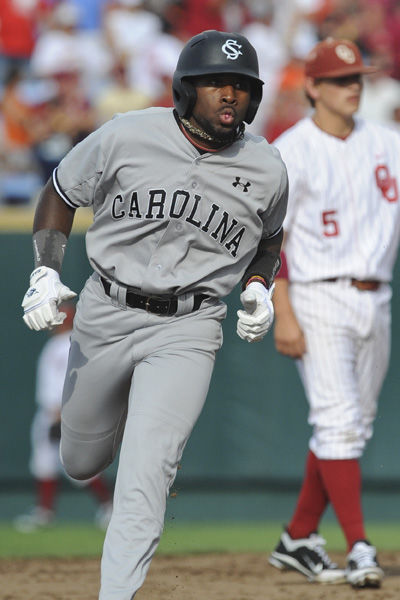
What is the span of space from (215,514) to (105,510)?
0.75 meters

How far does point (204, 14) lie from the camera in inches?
411

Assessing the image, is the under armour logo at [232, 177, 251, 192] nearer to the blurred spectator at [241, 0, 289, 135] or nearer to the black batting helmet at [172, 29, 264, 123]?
the black batting helmet at [172, 29, 264, 123]

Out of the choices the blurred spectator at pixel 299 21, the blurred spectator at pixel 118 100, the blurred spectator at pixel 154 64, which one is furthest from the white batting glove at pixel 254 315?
the blurred spectator at pixel 299 21

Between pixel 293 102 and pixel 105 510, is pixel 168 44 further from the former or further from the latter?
pixel 105 510

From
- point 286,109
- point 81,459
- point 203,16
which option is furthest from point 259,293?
point 203,16

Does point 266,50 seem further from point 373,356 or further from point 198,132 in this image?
point 198,132

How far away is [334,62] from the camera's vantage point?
5.13 meters

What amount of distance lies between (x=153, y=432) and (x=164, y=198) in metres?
0.78

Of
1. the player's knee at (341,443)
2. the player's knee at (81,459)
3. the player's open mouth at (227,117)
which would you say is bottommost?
the player's knee at (341,443)

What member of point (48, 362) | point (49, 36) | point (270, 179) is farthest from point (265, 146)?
point (49, 36)

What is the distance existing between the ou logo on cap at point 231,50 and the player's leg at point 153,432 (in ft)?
2.83

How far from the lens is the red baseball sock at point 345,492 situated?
4.89 metres

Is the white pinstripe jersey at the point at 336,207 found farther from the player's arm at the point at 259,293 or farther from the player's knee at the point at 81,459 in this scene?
the player's knee at the point at 81,459

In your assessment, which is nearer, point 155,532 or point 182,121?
point 155,532
